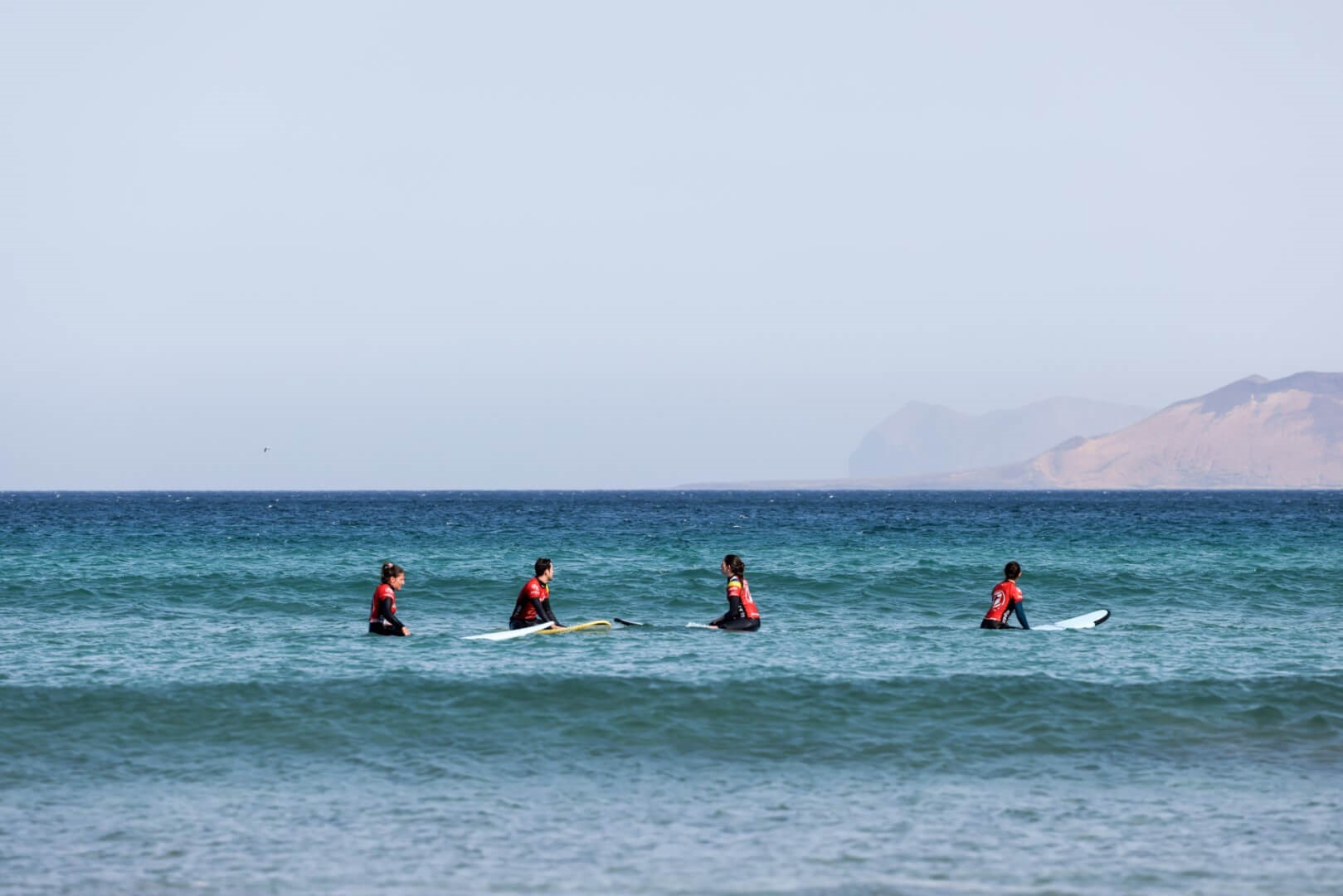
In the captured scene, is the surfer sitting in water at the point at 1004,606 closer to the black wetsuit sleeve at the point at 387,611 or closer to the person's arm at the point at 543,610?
the person's arm at the point at 543,610

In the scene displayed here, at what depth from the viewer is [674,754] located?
52.5ft

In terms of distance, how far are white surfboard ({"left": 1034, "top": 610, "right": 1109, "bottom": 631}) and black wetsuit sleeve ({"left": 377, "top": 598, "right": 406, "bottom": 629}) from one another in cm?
1318

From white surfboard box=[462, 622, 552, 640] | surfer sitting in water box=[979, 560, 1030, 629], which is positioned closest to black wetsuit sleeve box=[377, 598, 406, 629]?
white surfboard box=[462, 622, 552, 640]

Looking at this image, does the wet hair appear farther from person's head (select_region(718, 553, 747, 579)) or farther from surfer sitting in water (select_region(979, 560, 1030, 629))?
surfer sitting in water (select_region(979, 560, 1030, 629))

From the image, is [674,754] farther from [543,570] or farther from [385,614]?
[385,614]

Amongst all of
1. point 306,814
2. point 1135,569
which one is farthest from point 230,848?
point 1135,569

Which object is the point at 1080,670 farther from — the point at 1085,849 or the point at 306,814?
the point at 306,814

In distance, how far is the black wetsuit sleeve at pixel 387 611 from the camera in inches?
997

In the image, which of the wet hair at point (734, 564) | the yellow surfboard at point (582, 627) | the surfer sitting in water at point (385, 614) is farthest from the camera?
the yellow surfboard at point (582, 627)

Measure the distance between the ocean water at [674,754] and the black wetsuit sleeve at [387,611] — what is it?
518 millimetres

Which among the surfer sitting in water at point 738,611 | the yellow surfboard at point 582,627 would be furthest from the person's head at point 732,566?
the yellow surfboard at point 582,627

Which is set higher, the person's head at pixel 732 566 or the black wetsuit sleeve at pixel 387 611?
the person's head at pixel 732 566

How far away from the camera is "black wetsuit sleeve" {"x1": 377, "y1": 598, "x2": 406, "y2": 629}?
25.3 metres

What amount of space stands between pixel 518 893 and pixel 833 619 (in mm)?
22373
